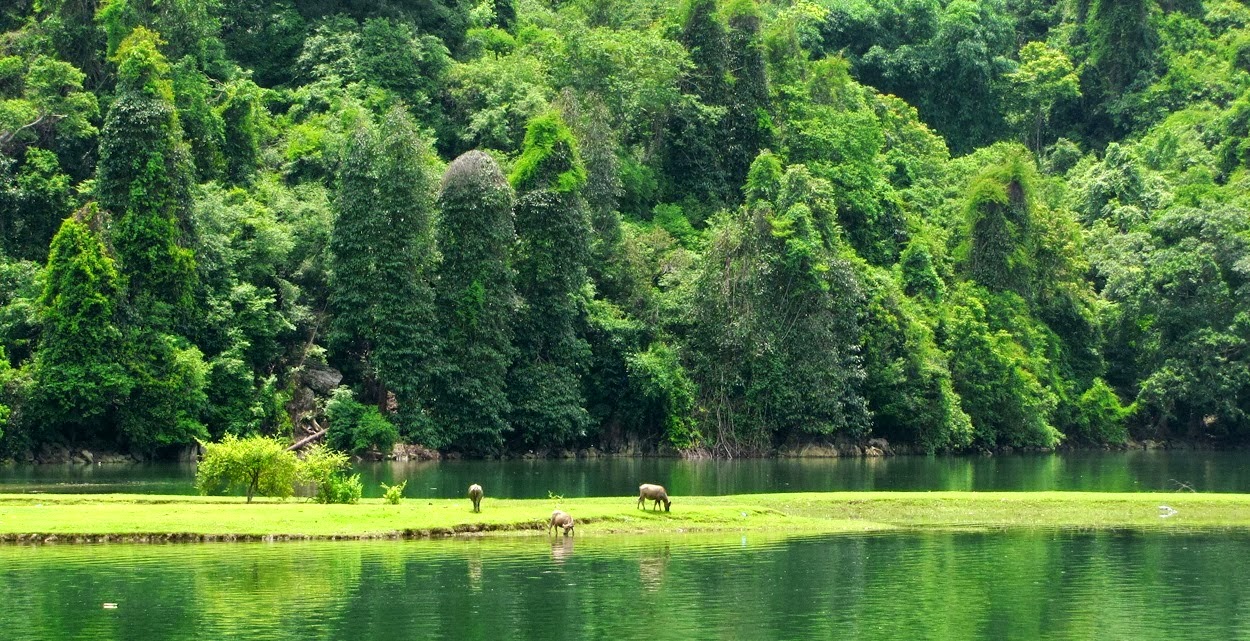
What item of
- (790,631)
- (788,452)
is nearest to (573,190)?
(788,452)

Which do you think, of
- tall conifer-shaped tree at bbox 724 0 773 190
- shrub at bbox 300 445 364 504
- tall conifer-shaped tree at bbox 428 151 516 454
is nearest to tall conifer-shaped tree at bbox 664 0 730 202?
tall conifer-shaped tree at bbox 724 0 773 190

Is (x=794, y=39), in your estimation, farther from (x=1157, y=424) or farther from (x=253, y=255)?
(x=253, y=255)

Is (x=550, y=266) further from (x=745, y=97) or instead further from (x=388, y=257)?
(x=745, y=97)

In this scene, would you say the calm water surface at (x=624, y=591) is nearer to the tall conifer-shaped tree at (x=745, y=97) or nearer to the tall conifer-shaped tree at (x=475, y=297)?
the tall conifer-shaped tree at (x=475, y=297)

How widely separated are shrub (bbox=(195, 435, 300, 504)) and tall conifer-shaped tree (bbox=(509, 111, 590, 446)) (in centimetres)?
3460

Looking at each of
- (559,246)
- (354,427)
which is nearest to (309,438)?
(354,427)

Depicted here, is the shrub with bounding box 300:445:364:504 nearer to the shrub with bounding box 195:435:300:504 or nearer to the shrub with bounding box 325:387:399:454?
the shrub with bounding box 195:435:300:504

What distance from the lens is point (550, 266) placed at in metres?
84.8

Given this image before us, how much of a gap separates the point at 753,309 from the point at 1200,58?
200 ft

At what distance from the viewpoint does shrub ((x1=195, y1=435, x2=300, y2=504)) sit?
4781 cm

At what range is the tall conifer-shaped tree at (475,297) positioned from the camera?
80.6 metres

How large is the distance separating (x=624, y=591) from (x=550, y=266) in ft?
168

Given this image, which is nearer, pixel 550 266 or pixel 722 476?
pixel 722 476

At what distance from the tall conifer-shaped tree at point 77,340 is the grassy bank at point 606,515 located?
24.1 metres
